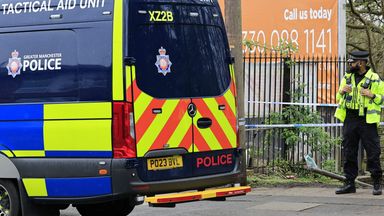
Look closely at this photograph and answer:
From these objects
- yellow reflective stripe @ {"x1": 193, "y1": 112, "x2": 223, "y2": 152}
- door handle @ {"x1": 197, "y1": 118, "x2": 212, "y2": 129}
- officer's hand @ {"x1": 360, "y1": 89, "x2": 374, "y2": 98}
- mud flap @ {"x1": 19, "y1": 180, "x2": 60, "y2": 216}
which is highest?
officer's hand @ {"x1": 360, "y1": 89, "x2": 374, "y2": 98}

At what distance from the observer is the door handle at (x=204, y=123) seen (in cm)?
782

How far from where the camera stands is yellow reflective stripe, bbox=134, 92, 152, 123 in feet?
23.7

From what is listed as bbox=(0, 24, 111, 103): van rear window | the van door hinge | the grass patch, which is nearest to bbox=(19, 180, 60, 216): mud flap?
bbox=(0, 24, 111, 103): van rear window

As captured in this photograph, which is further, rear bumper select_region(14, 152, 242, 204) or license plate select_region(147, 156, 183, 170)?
license plate select_region(147, 156, 183, 170)

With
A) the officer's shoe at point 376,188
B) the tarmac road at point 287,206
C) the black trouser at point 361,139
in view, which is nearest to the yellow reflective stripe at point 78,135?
the tarmac road at point 287,206

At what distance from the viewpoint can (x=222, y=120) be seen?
8.10 metres

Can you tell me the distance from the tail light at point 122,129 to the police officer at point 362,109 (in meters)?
3.66

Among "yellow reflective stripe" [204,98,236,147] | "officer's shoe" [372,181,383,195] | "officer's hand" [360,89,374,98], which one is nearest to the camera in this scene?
"yellow reflective stripe" [204,98,236,147]

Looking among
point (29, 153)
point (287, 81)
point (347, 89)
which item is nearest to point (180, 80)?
point (29, 153)

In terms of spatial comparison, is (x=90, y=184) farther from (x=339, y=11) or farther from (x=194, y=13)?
(x=339, y=11)

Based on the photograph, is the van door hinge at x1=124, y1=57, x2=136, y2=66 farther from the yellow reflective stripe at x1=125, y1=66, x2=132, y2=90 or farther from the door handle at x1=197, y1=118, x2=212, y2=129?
the door handle at x1=197, y1=118, x2=212, y2=129

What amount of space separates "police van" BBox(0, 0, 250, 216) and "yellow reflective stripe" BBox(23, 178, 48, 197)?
11 mm

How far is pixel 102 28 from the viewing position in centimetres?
727

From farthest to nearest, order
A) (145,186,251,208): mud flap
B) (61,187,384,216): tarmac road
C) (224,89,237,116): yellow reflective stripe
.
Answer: (61,187,384,216): tarmac road
(224,89,237,116): yellow reflective stripe
(145,186,251,208): mud flap
